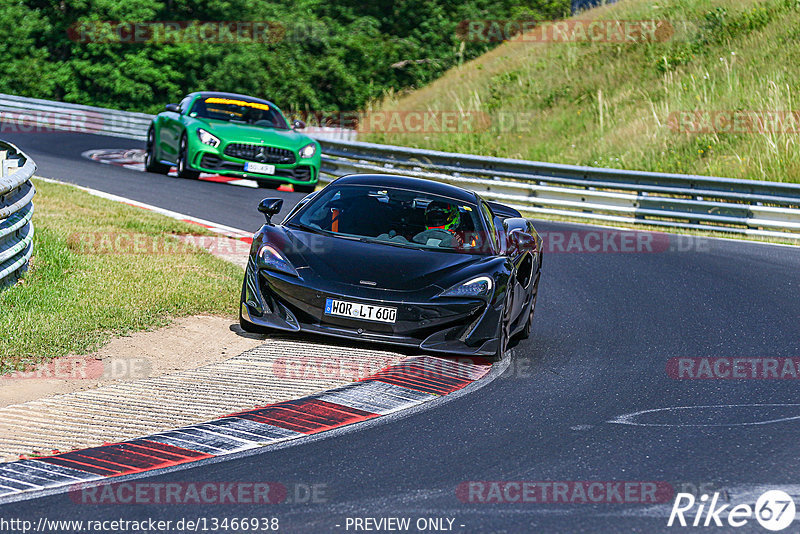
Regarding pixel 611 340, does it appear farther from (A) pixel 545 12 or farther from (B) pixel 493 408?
(A) pixel 545 12

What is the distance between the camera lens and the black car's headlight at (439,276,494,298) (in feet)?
27.8

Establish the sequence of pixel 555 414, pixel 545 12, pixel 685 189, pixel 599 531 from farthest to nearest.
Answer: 1. pixel 545 12
2. pixel 685 189
3. pixel 555 414
4. pixel 599 531

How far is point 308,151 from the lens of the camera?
64.9 ft

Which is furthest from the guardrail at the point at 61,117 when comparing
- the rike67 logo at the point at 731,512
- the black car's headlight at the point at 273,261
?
the rike67 logo at the point at 731,512

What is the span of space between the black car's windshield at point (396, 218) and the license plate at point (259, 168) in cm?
943

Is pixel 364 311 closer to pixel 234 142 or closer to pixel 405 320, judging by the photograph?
pixel 405 320

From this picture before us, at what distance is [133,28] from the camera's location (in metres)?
42.7

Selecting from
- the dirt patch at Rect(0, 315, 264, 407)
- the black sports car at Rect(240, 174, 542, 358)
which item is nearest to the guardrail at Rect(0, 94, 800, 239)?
the black sports car at Rect(240, 174, 542, 358)

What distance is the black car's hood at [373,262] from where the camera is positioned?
336 inches

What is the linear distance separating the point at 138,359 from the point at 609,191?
45.2 feet

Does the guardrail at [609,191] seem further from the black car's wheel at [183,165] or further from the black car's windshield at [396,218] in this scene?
the black car's windshield at [396,218]

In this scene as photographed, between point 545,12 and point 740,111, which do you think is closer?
point 740,111

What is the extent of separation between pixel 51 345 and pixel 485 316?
10.1ft

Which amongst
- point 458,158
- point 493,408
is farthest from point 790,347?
point 458,158
